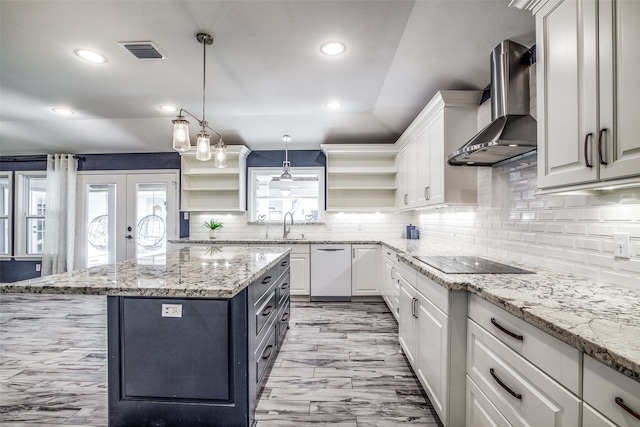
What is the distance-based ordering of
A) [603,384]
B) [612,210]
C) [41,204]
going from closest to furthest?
[603,384], [612,210], [41,204]

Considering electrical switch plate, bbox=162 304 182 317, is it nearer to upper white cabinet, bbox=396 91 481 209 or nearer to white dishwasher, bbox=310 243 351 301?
upper white cabinet, bbox=396 91 481 209

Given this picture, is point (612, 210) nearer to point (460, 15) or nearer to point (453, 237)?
point (460, 15)

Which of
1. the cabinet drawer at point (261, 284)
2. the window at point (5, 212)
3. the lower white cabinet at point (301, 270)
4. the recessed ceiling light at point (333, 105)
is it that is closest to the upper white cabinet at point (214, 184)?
the lower white cabinet at point (301, 270)

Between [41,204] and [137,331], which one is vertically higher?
[41,204]

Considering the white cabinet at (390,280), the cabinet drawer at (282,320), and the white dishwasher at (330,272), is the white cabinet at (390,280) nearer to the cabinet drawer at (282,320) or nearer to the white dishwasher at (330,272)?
the white dishwasher at (330,272)

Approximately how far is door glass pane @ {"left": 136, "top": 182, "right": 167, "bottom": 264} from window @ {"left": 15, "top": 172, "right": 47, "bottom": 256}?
1.85 metres

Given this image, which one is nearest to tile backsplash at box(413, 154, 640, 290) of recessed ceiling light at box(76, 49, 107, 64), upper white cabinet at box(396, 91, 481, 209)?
upper white cabinet at box(396, 91, 481, 209)

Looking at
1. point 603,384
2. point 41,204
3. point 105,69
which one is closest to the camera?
point 603,384

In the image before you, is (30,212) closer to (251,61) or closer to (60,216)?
(60,216)

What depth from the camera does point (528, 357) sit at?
1.03 m

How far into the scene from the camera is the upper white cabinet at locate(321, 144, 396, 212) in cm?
438

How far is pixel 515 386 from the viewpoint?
3.59 feet

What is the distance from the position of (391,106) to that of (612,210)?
2437 millimetres

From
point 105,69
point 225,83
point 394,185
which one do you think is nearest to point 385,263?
point 394,185
